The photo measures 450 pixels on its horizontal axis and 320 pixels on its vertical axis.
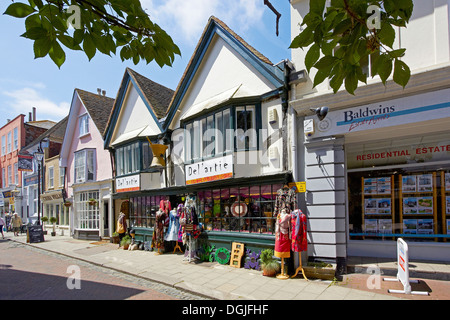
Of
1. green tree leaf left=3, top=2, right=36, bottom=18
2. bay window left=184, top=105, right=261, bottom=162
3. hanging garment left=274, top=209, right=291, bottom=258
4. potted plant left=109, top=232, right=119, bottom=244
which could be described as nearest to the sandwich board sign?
hanging garment left=274, top=209, right=291, bottom=258

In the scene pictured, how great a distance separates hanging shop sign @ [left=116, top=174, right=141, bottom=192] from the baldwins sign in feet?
28.1

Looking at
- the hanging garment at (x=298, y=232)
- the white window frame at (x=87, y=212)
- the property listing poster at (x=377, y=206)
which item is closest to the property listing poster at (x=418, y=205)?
the property listing poster at (x=377, y=206)

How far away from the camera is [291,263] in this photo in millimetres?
7793

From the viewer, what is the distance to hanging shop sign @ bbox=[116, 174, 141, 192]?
43.2 ft

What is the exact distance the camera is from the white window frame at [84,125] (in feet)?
61.3

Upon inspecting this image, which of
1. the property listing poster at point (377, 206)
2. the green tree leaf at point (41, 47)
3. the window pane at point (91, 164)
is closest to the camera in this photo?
the green tree leaf at point (41, 47)

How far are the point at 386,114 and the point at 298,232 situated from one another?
370 centimetres

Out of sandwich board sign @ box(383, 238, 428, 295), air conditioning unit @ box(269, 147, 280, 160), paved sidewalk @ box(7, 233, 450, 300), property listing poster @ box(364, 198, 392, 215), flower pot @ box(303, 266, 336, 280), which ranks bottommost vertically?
paved sidewalk @ box(7, 233, 450, 300)

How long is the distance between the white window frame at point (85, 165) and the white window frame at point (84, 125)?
141 cm

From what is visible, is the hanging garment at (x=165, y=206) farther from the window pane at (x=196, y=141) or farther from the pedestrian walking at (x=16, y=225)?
the pedestrian walking at (x=16, y=225)

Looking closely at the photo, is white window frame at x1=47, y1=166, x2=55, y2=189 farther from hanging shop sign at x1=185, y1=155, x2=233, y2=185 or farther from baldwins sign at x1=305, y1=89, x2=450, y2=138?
baldwins sign at x1=305, y1=89, x2=450, y2=138

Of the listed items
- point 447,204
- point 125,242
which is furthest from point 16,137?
point 447,204
